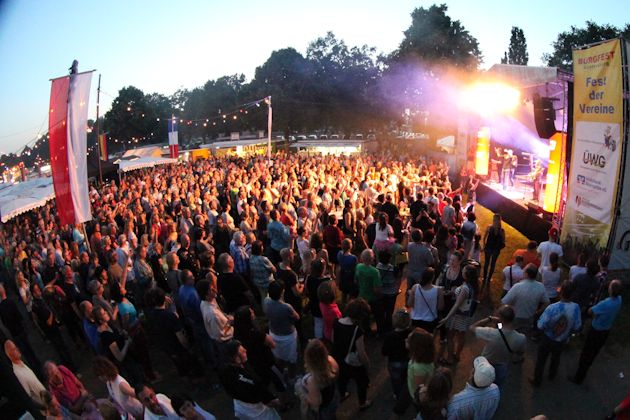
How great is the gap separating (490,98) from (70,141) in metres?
13.5

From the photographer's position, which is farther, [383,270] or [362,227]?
[362,227]

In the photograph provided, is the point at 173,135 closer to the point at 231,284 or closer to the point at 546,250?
the point at 231,284

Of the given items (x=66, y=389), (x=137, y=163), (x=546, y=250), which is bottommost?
(x=66, y=389)

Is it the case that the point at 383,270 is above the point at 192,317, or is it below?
above

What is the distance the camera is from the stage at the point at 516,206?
9.33 metres

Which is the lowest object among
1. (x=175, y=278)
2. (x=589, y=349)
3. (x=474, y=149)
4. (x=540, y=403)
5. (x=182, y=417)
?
(x=540, y=403)

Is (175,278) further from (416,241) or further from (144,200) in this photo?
(144,200)

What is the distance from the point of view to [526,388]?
4.28 meters

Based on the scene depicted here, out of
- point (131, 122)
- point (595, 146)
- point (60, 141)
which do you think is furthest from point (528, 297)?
point (131, 122)

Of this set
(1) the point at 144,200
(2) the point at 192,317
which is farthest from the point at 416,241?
(1) the point at 144,200

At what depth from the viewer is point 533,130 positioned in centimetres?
1485

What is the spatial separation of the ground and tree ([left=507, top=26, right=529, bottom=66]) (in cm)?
5089

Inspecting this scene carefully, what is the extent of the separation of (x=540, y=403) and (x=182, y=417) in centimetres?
366

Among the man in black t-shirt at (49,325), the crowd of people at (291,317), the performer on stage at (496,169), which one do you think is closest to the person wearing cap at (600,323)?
the crowd of people at (291,317)
